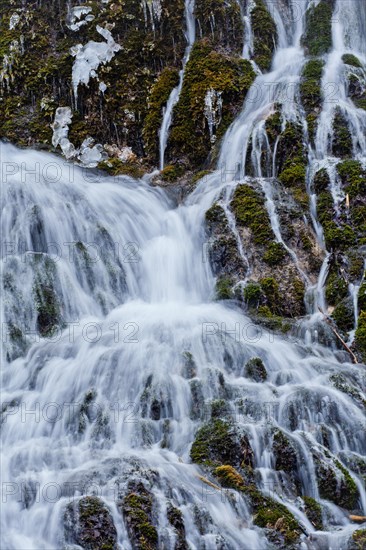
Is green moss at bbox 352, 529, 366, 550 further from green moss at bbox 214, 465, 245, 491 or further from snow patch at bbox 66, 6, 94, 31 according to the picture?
snow patch at bbox 66, 6, 94, 31

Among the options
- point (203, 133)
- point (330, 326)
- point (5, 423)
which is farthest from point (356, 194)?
point (5, 423)

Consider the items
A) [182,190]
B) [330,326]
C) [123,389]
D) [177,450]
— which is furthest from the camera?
[182,190]

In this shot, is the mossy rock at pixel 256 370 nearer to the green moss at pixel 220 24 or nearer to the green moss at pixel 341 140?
the green moss at pixel 341 140

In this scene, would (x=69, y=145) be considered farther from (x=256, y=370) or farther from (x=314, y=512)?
(x=314, y=512)

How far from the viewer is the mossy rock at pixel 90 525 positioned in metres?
6.56

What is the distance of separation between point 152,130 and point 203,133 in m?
1.35

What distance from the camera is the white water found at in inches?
652

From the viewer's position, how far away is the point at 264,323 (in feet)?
35.9

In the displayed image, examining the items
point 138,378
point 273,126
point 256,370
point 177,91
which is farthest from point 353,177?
point 138,378

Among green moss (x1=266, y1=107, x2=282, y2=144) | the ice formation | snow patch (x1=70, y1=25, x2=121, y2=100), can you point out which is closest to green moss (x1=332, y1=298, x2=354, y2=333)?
green moss (x1=266, y1=107, x2=282, y2=144)

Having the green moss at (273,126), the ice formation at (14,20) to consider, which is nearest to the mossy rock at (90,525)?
the green moss at (273,126)

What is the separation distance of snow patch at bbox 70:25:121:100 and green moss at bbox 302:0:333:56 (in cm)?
524

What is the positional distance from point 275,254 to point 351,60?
7.82m

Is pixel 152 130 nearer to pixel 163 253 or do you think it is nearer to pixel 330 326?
pixel 163 253
